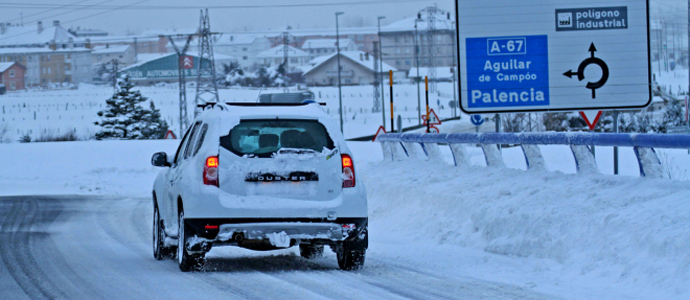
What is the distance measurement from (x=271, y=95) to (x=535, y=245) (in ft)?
Result: 24.8

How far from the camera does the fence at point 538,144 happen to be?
9508 millimetres

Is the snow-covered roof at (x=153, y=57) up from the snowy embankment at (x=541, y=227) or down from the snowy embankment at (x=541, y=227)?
up

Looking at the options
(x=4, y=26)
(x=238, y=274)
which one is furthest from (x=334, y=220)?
(x=4, y=26)

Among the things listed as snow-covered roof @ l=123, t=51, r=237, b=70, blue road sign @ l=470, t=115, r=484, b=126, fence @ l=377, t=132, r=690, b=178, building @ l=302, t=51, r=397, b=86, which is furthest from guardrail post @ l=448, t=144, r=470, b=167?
snow-covered roof @ l=123, t=51, r=237, b=70

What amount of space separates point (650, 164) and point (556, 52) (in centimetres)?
468

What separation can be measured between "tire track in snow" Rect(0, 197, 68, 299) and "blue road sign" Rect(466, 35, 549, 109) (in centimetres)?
701

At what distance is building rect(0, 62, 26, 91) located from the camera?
13176cm

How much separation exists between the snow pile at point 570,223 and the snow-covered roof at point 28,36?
5781 inches

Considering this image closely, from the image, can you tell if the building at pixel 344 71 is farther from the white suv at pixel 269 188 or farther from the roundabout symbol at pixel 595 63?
the white suv at pixel 269 188

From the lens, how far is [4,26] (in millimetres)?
152125

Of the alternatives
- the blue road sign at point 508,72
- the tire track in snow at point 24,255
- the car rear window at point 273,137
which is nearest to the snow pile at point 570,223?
the blue road sign at point 508,72

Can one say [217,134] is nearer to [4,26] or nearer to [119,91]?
[119,91]

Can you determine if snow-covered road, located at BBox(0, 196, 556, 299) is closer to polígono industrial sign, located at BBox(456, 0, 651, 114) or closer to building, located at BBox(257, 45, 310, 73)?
polígono industrial sign, located at BBox(456, 0, 651, 114)

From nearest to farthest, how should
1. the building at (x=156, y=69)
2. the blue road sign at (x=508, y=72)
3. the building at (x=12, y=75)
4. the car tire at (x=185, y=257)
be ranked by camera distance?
the car tire at (x=185, y=257) < the blue road sign at (x=508, y=72) < the building at (x=12, y=75) < the building at (x=156, y=69)
